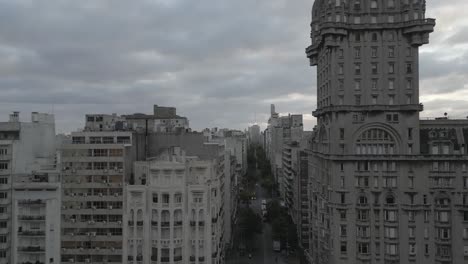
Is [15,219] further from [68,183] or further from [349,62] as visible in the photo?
[349,62]

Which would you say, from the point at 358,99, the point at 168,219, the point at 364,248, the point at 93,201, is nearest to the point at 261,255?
the point at 364,248

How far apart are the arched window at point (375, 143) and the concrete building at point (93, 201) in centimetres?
3678

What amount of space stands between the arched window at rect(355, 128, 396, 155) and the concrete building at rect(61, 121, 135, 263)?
1448 inches

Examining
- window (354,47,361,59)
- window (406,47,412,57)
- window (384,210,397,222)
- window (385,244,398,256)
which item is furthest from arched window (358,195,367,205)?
window (406,47,412,57)

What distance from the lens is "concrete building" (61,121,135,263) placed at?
2635 inches

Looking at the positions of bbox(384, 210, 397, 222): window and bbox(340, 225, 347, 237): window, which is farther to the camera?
bbox(340, 225, 347, 237): window

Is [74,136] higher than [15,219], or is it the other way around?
[74,136]

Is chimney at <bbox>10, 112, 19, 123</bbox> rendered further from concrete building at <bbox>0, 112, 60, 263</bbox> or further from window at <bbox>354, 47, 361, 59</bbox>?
window at <bbox>354, 47, 361, 59</bbox>

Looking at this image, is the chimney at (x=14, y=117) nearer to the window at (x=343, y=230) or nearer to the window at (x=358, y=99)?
the window at (x=358, y=99)

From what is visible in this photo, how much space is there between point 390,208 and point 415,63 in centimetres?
2272

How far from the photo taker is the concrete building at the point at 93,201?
66.9 m

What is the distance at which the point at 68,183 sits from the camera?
68125 mm

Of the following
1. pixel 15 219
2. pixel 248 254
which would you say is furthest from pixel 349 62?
pixel 248 254

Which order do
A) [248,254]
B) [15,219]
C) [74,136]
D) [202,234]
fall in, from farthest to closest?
[248,254] → [74,136] → [202,234] → [15,219]
